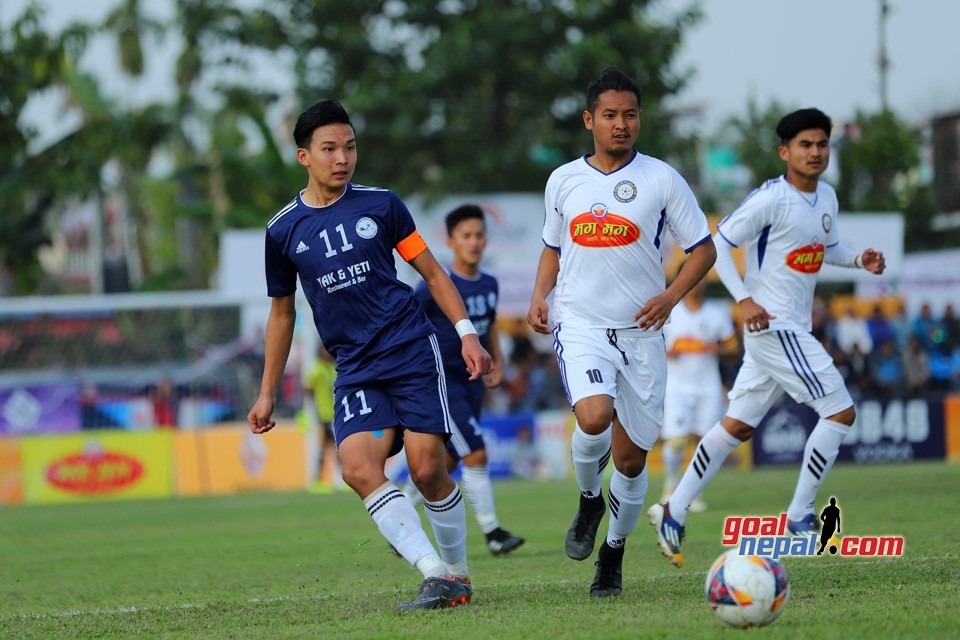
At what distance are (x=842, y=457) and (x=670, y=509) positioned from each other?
14035mm

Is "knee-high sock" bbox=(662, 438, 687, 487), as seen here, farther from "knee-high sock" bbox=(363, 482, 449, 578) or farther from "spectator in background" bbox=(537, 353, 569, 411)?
"spectator in background" bbox=(537, 353, 569, 411)

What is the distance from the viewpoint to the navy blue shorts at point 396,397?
6.32 metres

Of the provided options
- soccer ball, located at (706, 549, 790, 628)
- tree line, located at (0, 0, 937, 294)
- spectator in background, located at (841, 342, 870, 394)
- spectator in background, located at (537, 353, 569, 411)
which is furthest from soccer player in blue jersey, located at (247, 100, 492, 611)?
tree line, located at (0, 0, 937, 294)

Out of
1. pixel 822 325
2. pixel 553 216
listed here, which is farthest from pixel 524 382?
pixel 553 216

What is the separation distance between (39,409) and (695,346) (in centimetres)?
1167

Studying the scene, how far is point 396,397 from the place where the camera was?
636 cm

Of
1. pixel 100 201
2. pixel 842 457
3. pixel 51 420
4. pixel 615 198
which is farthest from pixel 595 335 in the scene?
pixel 100 201

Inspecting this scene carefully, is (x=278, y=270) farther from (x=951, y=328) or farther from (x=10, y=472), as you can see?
(x=951, y=328)

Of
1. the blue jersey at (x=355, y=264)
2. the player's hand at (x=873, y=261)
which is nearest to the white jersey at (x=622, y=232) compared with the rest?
the blue jersey at (x=355, y=264)

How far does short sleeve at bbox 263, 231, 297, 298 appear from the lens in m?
6.51

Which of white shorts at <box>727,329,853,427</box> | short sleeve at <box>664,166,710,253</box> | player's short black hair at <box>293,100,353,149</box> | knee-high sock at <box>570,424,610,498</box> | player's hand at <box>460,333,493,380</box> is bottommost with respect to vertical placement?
knee-high sock at <box>570,424,610,498</box>

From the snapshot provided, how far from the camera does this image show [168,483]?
69.9 ft

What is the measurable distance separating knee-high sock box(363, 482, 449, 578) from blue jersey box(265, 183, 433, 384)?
59cm

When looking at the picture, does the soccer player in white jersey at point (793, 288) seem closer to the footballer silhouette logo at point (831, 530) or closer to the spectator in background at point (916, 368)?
the footballer silhouette logo at point (831, 530)
